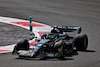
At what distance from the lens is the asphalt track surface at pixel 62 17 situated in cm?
998

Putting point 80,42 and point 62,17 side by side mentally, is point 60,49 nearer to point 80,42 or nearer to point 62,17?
point 80,42

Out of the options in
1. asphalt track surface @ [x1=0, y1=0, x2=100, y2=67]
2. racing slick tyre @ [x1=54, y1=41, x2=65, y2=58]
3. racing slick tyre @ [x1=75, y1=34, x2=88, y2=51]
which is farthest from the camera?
racing slick tyre @ [x1=75, y1=34, x2=88, y2=51]

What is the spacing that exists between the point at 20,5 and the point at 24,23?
5517 mm

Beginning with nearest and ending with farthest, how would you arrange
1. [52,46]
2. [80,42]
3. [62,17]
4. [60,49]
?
[60,49], [52,46], [80,42], [62,17]

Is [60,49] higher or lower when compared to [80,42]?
lower

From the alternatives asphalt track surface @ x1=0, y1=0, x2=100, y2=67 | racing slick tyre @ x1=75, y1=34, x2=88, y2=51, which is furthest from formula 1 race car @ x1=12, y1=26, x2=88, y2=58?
asphalt track surface @ x1=0, y1=0, x2=100, y2=67

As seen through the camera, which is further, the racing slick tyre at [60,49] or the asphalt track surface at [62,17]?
the racing slick tyre at [60,49]

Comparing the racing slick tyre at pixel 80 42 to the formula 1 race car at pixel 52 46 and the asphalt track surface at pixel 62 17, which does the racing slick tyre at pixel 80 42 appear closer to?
the formula 1 race car at pixel 52 46

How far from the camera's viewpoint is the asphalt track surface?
32.7 ft

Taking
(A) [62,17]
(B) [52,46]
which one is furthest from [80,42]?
(A) [62,17]

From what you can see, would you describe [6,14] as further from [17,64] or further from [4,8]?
[17,64]

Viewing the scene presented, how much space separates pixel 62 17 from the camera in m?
19.8

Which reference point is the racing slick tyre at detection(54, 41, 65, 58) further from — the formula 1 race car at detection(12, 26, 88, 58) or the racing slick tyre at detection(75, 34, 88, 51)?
the racing slick tyre at detection(75, 34, 88, 51)

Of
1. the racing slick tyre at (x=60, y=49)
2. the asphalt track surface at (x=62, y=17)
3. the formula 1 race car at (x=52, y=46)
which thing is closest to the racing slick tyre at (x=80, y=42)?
the formula 1 race car at (x=52, y=46)
